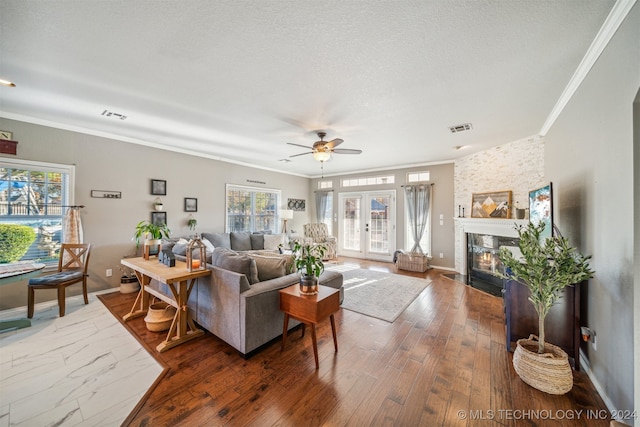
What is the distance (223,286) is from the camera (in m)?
2.34

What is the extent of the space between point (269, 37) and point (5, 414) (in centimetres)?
332

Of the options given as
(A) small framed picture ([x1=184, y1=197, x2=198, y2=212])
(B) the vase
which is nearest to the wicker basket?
(B) the vase

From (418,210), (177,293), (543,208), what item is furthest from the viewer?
(418,210)

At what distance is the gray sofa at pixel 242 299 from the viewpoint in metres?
2.17

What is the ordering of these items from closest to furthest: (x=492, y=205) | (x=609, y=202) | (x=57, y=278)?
(x=609, y=202) < (x=57, y=278) < (x=492, y=205)

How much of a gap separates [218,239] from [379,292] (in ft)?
12.1

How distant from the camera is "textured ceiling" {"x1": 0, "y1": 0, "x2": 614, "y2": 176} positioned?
1523 millimetres

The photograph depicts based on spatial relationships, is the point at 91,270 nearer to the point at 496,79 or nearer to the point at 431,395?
the point at 431,395

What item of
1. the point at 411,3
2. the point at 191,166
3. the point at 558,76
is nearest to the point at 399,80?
the point at 411,3

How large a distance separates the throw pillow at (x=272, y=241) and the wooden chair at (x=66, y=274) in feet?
10.8

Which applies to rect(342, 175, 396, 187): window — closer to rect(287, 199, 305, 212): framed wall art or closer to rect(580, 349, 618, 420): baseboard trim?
rect(287, 199, 305, 212): framed wall art

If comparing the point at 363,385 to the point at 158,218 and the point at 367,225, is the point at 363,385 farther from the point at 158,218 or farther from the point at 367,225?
the point at 367,225

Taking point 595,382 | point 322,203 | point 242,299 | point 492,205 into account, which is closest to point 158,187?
point 242,299

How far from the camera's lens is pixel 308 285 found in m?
2.21
